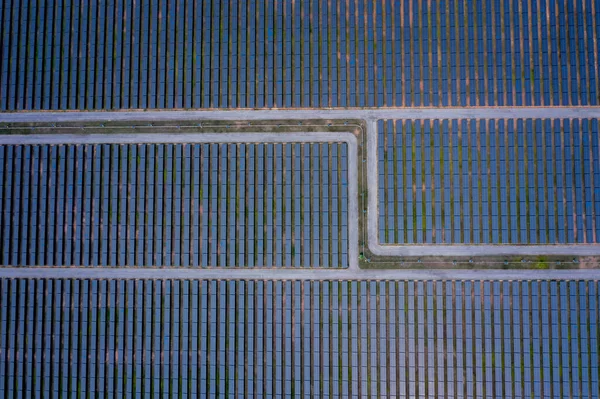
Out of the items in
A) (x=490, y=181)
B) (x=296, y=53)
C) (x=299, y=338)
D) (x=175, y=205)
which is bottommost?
(x=299, y=338)

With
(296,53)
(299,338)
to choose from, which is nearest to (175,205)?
(299,338)

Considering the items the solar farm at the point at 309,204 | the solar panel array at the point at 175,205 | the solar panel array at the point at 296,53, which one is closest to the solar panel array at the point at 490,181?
the solar farm at the point at 309,204

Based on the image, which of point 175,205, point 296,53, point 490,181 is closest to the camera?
point 490,181

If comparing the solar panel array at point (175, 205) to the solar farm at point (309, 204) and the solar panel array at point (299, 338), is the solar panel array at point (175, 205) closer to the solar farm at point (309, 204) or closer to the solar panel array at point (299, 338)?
the solar farm at point (309, 204)

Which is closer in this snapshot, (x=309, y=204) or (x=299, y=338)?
(x=299, y=338)

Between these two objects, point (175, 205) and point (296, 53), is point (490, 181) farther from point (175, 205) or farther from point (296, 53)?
point (175, 205)

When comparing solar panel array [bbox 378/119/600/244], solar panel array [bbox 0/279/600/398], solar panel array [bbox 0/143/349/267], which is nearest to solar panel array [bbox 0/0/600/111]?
solar panel array [bbox 378/119/600/244]

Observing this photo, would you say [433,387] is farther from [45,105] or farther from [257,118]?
[45,105]

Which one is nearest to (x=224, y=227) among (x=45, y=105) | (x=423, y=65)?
(x=45, y=105)
